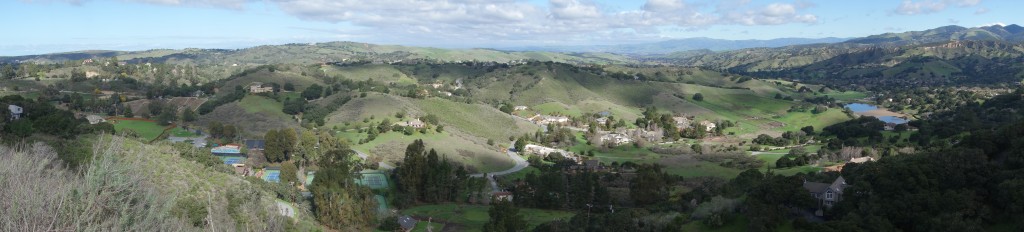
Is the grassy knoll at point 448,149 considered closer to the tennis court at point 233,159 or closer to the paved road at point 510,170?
the paved road at point 510,170

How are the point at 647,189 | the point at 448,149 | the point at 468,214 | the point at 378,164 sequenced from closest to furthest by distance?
the point at 468,214, the point at 647,189, the point at 378,164, the point at 448,149

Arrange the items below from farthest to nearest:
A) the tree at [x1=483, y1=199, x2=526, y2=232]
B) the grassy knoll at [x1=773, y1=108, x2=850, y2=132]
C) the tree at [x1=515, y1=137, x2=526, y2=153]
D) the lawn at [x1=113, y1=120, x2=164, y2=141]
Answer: the grassy knoll at [x1=773, y1=108, x2=850, y2=132] → the tree at [x1=515, y1=137, x2=526, y2=153] → the lawn at [x1=113, y1=120, x2=164, y2=141] → the tree at [x1=483, y1=199, x2=526, y2=232]

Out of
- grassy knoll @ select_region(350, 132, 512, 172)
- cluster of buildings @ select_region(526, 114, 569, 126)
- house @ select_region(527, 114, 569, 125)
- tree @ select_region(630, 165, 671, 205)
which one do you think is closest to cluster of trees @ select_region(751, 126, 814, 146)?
cluster of buildings @ select_region(526, 114, 569, 126)

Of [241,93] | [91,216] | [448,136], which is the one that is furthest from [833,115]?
[91,216]

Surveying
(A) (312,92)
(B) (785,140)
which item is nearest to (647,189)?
(B) (785,140)

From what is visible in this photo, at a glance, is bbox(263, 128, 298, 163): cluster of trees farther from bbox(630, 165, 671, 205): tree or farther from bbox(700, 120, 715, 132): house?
bbox(700, 120, 715, 132): house

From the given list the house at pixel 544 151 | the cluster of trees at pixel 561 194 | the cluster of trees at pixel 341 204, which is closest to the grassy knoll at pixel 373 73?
the house at pixel 544 151

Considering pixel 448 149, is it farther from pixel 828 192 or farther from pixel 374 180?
pixel 828 192
